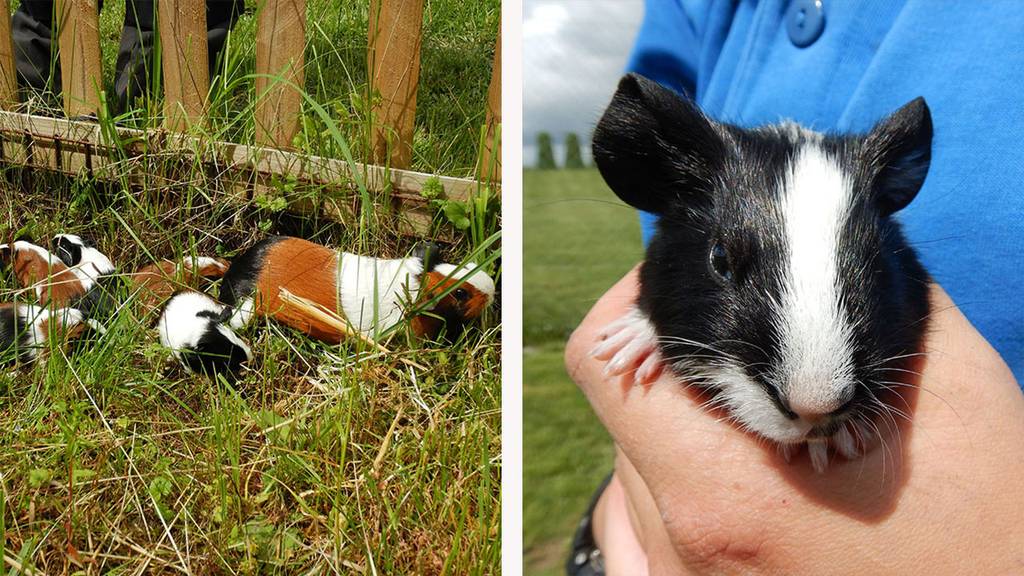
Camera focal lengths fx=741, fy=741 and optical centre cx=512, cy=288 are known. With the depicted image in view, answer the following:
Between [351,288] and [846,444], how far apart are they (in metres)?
0.98

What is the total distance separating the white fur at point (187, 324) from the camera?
59.5 inches

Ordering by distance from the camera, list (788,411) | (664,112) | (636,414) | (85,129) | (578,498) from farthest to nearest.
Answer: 1. (85,129)
2. (578,498)
3. (636,414)
4. (664,112)
5. (788,411)

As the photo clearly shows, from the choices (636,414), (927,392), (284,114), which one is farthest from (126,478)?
(927,392)

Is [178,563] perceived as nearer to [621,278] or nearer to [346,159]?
[346,159]

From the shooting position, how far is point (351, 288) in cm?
152

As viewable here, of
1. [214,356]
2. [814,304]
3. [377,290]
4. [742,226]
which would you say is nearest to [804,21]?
[742,226]

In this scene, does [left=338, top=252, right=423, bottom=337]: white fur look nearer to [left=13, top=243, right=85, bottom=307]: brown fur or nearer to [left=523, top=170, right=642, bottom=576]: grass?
[left=523, top=170, right=642, bottom=576]: grass

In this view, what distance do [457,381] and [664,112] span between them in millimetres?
734

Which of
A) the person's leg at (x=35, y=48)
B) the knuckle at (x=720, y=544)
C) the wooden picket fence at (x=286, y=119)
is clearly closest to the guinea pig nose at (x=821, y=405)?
the knuckle at (x=720, y=544)

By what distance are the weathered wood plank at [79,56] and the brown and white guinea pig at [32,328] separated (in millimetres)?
436

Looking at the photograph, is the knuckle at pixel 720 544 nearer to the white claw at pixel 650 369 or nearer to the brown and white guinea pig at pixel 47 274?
the white claw at pixel 650 369

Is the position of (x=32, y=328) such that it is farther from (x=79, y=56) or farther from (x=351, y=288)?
(x=351, y=288)

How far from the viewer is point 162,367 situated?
153cm

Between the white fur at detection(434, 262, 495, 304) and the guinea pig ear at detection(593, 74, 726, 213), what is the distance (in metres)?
0.47
